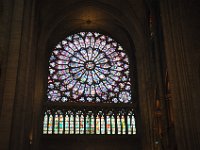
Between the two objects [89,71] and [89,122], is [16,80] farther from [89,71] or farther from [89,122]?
[89,71]

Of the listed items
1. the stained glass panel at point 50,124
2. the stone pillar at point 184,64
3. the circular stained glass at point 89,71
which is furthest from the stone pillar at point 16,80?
the circular stained glass at point 89,71

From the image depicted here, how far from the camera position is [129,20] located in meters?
18.8

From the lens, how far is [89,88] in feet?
65.9

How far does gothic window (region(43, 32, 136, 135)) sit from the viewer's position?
61.6ft

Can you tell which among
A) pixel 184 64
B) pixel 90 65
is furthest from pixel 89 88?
pixel 184 64

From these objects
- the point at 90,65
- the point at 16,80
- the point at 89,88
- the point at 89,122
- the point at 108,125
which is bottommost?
the point at 108,125

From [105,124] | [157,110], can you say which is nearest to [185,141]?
[157,110]

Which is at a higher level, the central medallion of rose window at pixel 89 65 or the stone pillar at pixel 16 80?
the central medallion of rose window at pixel 89 65

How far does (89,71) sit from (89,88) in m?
1.17

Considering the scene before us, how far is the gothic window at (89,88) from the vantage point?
18766 millimetres

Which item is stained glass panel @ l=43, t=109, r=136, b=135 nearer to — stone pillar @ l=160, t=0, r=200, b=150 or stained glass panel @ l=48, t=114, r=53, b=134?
stained glass panel @ l=48, t=114, r=53, b=134

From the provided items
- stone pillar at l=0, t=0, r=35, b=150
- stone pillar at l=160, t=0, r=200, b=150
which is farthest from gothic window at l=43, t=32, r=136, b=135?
stone pillar at l=160, t=0, r=200, b=150

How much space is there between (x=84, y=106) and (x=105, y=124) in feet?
5.01

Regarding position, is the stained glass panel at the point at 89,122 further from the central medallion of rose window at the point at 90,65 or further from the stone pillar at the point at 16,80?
the stone pillar at the point at 16,80
